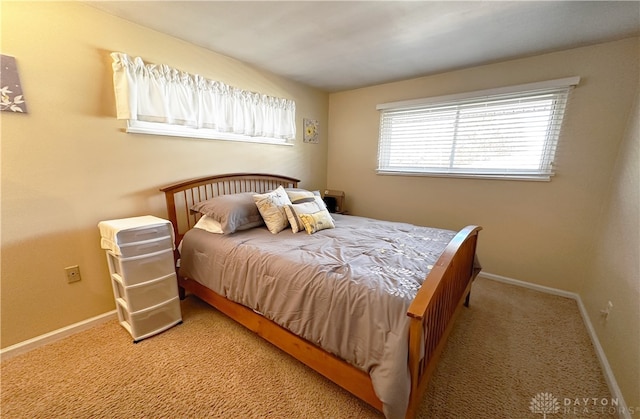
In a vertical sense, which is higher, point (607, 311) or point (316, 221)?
point (316, 221)

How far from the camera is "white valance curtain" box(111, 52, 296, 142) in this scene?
188 centimetres

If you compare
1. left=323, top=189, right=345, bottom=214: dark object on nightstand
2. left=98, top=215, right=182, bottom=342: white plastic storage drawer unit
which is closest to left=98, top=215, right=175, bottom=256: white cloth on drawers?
left=98, top=215, right=182, bottom=342: white plastic storage drawer unit

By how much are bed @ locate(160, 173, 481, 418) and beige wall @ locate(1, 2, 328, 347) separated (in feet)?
1.33

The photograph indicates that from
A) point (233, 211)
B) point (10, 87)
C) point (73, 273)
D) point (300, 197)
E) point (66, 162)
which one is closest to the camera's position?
point (10, 87)

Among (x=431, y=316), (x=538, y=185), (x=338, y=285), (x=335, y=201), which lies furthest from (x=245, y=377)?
(x=538, y=185)

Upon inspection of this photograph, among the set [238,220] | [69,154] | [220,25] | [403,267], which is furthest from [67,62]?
[403,267]

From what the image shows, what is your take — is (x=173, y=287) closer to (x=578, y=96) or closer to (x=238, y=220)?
(x=238, y=220)

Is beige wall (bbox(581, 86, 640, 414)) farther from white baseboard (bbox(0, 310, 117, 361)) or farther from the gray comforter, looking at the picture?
white baseboard (bbox(0, 310, 117, 361))

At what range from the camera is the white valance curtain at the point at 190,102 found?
188 cm

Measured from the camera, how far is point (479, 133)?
2.78 meters

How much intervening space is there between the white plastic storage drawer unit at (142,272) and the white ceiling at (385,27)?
1576 millimetres

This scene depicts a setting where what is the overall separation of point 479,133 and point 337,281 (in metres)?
2.55

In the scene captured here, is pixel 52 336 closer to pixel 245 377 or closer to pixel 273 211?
pixel 245 377

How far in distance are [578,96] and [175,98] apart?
3.64 metres
